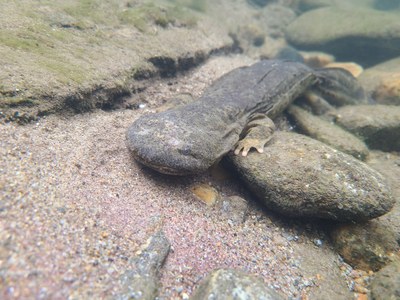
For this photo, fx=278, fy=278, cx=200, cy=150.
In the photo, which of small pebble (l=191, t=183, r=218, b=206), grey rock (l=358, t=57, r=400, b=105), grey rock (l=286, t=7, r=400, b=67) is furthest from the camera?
grey rock (l=286, t=7, r=400, b=67)

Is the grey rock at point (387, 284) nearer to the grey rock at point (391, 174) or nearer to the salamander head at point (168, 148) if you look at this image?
the grey rock at point (391, 174)

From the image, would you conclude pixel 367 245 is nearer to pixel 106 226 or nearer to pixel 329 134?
pixel 329 134

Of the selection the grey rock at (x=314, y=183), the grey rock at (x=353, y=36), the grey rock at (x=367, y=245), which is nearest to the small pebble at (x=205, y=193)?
the grey rock at (x=314, y=183)

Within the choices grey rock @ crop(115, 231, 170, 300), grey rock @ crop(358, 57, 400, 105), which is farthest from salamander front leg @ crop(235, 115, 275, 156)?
grey rock @ crop(358, 57, 400, 105)

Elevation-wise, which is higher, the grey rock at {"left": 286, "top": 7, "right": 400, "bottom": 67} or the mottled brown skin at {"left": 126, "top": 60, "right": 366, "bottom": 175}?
the grey rock at {"left": 286, "top": 7, "right": 400, "bottom": 67}

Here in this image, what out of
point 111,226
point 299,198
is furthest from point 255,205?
point 111,226

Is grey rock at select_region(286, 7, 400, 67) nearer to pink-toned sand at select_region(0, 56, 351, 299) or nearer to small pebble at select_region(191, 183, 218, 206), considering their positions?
pink-toned sand at select_region(0, 56, 351, 299)
